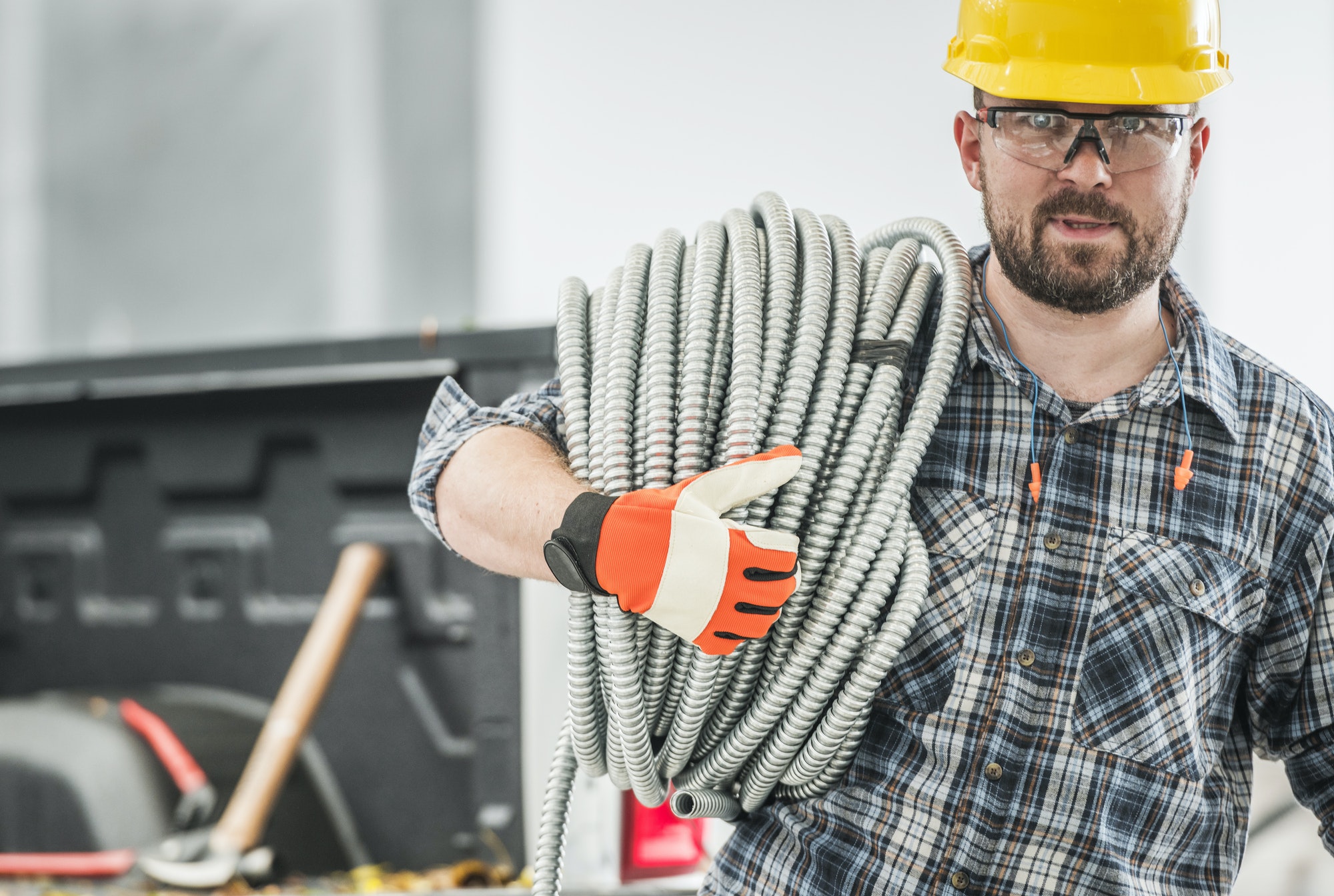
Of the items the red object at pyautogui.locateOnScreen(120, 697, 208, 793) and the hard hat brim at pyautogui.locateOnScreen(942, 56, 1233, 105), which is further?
the red object at pyautogui.locateOnScreen(120, 697, 208, 793)

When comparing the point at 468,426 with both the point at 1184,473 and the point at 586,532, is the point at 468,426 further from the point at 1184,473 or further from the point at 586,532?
the point at 1184,473

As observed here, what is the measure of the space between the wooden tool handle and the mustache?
160 centimetres

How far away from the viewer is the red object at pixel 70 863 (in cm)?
233

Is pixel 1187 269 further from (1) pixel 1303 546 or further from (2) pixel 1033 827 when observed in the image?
(2) pixel 1033 827

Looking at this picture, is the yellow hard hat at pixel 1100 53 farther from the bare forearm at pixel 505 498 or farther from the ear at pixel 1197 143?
the bare forearm at pixel 505 498

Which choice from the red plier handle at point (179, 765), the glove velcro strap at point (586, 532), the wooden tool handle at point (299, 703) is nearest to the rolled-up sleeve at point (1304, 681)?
the glove velcro strap at point (586, 532)

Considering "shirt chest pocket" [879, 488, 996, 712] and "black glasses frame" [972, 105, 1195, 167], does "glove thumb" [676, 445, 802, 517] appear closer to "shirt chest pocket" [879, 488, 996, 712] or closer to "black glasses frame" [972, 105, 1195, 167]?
"shirt chest pocket" [879, 488, 996, 712]

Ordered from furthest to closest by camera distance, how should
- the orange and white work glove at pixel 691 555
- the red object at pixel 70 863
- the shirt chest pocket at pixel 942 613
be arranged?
the red object at pixel 70 863 < the shirt chest pocket at pixel 942 613 < the orange and white work glove at pixel 691 555

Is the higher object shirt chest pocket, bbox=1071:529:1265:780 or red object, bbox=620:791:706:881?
shirt chest pocket, bbox=1071:529:1265:780

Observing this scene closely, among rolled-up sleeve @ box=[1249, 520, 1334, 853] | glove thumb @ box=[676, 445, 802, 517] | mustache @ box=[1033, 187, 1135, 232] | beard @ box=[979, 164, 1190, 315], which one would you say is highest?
mustache @ box=[1033, 187, 1135, 232]

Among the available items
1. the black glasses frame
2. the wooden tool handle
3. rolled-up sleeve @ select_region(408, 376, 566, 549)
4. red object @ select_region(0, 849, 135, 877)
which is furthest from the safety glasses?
red object @ select_region(0, 849, 135, 877)

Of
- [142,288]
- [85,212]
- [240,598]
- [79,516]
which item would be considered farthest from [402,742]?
[85,212]

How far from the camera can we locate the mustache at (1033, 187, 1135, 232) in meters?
1.31

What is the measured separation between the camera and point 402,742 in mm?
2416
